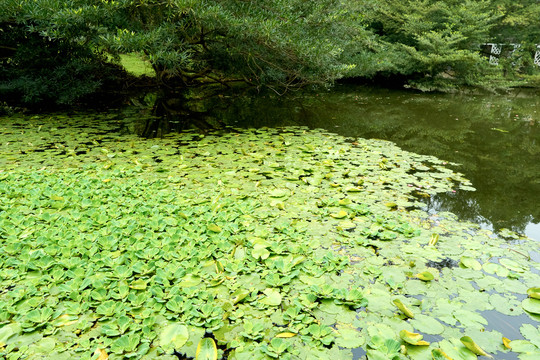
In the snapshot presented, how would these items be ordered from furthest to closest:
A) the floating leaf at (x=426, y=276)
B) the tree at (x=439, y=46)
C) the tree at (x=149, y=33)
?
the tree at (x=439, y=46) → the tree at (x=149, y=33) → the floating leaf at (x=426, y=276)

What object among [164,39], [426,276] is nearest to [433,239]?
[426,276]

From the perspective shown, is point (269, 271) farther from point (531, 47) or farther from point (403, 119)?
point (531, 47)

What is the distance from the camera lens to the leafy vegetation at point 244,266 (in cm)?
143

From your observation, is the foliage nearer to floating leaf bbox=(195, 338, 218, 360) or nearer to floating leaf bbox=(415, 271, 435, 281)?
floating leaf bbox=(195, 338, 218, 360)

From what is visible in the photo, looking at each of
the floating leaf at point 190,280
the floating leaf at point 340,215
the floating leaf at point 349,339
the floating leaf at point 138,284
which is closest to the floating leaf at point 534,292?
the floating leaf at point 349,339

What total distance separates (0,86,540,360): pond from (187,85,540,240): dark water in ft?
0.14

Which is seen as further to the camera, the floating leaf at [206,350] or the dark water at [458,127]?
the dark water at [458,127]

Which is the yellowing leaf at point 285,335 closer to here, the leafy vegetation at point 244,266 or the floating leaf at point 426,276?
the leafy vegetation at point 244,266

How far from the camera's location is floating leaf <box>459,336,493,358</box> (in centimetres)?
137

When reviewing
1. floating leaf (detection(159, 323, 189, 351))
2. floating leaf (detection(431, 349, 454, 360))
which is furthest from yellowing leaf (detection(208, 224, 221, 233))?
floating leaf (detection(431, 349, 454, 360))

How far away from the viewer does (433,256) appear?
2.06m

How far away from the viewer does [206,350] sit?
137 cm

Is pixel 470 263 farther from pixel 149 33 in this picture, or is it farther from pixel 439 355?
pixel 149 33

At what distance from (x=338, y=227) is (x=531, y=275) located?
113 centimetres
